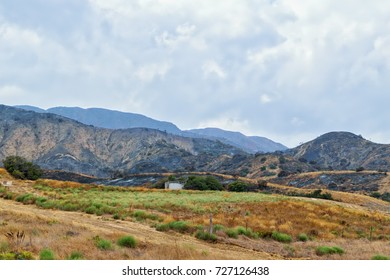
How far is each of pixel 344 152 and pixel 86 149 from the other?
104 metres

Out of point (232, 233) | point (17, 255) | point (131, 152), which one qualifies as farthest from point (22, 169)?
point (131, 152)

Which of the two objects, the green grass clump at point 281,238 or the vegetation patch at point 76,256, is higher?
the vegetation patch at point 76,256

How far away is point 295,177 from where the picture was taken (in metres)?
107

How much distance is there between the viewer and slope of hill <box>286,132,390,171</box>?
143 m

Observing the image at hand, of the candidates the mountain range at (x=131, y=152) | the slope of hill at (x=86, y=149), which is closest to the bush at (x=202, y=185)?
the mountain range at (x=131, y=152)

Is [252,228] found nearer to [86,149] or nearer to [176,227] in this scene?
[176,227]

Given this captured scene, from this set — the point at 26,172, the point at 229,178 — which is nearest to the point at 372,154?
the point at 229,178

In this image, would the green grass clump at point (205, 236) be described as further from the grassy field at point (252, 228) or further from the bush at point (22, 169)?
the bush at point (22, 169)

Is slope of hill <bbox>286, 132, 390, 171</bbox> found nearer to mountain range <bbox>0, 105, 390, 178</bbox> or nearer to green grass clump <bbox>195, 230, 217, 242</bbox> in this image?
mountain range <bbox>0, 105, 390, 178</bbox>

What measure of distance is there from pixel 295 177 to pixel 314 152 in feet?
244

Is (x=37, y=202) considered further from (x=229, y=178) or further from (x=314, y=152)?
(x=314, y=152)

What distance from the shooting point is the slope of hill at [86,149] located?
A: 481ft

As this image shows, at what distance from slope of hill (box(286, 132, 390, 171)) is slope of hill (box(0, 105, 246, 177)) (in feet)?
126

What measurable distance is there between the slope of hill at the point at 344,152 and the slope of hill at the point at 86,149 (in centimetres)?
3851
